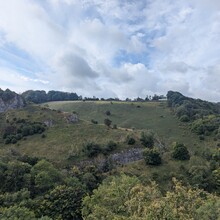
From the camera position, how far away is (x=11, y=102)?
144 m

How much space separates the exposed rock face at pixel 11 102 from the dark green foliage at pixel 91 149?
68320mm

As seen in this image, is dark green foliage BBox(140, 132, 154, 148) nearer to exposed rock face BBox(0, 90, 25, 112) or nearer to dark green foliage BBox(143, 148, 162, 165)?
dark green foliage BBox(143, 148, 162, 165)

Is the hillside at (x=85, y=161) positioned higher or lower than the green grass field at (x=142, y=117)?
lower

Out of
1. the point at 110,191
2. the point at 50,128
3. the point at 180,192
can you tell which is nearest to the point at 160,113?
the point at 50,128

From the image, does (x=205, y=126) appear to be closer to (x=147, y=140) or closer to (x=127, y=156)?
(x=147, y=140)

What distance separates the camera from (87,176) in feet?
231

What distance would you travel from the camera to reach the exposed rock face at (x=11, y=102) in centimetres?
14070

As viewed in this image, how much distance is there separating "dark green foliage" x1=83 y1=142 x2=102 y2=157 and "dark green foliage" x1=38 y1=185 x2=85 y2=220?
30171 millimetres

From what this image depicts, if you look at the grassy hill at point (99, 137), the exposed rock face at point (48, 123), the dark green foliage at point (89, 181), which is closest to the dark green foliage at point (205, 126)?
the grassy hill at point (99, 137)

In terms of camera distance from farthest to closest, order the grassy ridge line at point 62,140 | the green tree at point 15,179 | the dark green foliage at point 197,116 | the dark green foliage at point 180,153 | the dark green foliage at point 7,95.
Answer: the dark green foliage at point 7,95
the dark green foliage at point 197,116
the grassy ridge line at point 62,140
the dark green foliage at point 180,153
the green tree at point 15,179

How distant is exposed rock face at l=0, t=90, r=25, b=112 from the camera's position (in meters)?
141

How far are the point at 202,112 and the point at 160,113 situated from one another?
2349 centimetres

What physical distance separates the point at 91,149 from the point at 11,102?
72.6 meters

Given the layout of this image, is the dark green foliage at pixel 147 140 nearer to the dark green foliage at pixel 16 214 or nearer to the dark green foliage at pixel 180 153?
the dark green foliage at pixel 180 153
